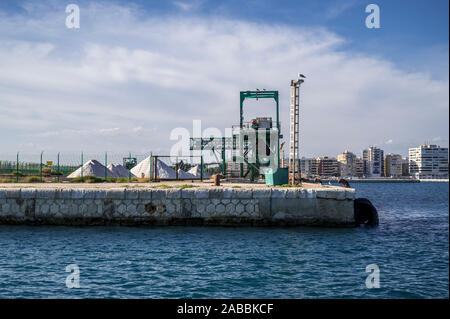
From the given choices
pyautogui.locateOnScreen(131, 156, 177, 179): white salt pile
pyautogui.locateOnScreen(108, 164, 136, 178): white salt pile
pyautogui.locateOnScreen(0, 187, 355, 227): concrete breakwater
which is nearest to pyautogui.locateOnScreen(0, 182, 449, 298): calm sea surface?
pyautogui.locateOnScreen(0, 187, 355, 227): concrete breakwater

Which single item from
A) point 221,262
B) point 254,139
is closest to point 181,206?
point 221,262

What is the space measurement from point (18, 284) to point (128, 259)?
285 centimetres

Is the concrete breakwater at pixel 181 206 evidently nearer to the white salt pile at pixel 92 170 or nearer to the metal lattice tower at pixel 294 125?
the metal lattice tower at pixel 294 125

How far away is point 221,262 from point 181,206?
651 cm

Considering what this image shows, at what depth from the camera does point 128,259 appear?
415 inches

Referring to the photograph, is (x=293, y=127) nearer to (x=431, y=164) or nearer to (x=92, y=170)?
(x=92, y=170)

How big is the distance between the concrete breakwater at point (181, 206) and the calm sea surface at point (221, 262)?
75 cm

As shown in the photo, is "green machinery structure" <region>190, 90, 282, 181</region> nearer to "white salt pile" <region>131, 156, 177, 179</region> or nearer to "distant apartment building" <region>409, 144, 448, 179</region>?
"white salt pile" <region>131, 156, 177, 179</region>

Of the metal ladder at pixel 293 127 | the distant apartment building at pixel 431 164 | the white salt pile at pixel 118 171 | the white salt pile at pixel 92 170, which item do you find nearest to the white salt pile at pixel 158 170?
the white salt pile at pixel 118 171

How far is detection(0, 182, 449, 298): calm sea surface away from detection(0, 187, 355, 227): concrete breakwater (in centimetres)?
75

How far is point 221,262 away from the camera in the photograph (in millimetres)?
10227

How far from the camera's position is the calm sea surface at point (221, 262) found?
8031 mm

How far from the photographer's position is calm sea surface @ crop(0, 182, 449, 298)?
8.03 meters
